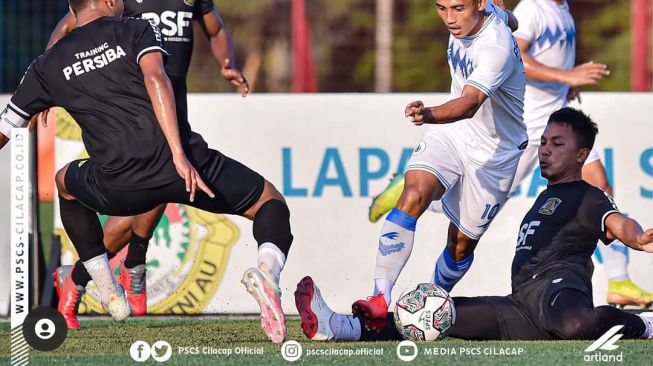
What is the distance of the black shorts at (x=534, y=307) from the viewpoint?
7.08m

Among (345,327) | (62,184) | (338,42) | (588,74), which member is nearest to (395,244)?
(345,327)

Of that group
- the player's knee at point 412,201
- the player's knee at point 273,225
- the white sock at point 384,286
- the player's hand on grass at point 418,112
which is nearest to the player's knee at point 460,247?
the player's knee at point 412,201

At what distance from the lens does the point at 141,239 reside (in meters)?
8.46

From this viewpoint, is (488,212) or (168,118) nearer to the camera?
(168,118)

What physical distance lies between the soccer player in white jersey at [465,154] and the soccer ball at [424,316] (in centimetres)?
13

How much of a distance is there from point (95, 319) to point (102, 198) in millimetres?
2020

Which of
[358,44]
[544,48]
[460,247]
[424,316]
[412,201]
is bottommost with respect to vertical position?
[424,316]

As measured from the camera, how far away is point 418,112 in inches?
255

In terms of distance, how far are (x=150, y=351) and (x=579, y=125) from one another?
2566 millimetres

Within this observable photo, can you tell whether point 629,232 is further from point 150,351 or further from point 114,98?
point 114,98

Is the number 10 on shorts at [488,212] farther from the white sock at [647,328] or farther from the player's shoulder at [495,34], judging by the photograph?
the white sock at [647,328]

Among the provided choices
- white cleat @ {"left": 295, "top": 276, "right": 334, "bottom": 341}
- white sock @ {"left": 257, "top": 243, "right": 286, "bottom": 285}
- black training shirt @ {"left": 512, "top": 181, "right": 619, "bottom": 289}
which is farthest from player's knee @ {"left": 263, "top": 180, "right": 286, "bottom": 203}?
black training shirt @ {"left": 512, "top": 181, "right": 619, "bottom": 289}

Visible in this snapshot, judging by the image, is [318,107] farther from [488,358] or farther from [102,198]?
[488,358]

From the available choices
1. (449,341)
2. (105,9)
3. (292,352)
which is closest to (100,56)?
(105,9)
